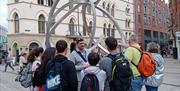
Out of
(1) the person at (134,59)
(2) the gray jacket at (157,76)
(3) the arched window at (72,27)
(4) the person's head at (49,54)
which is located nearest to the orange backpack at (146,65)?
(1) the person at (134,59)

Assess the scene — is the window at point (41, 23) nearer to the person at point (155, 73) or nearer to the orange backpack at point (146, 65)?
the person at point (155, 73)

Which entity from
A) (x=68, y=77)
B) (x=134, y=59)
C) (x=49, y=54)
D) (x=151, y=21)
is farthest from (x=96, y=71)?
(x=151, y=21)

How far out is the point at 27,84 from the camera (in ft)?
25.1

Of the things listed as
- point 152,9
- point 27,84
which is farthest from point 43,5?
point 152,9

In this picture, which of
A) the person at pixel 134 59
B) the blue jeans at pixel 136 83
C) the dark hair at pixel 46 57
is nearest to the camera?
the dark hair at pixel 46 57

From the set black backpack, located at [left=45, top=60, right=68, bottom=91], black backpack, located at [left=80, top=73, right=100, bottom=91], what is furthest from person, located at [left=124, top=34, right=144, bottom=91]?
black backpack, located at [left=45, top=60, right=68, bottom=91]

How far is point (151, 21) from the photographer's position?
7362 cm

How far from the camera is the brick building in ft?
216

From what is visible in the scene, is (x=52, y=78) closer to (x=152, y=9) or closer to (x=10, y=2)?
(x=10, y=2)

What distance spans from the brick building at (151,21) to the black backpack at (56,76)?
5413cm

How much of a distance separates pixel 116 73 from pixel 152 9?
7107 centimetres

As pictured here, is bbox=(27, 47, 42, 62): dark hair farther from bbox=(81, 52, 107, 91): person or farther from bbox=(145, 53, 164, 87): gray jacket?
bbox=(145, 53, 164, 87): gray jacket

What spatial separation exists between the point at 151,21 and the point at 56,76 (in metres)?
69.5

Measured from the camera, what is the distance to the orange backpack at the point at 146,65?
283 inches
